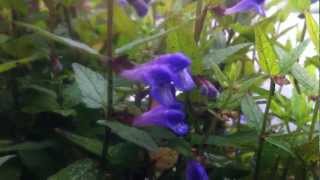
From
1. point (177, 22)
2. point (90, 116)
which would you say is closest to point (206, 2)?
point (177, 22)

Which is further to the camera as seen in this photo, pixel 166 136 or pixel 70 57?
pixel 70 57

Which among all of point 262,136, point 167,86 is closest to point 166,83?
point 167,86

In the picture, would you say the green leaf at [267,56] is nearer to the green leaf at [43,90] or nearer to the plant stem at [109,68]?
the plant stem at [109,68]

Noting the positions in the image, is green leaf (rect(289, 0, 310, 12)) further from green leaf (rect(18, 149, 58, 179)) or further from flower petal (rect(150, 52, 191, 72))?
green leaf (rect(18, 149, 58, 179))

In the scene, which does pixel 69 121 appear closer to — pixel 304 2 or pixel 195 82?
pixel 195 82

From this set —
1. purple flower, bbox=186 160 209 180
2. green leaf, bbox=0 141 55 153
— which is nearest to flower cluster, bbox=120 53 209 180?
purple flower, bbox=186 160 209 180

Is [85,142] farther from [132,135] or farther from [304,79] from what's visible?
[304,79]

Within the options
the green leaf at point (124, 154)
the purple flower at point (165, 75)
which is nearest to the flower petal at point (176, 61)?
the purple flower at point (165, 75)
